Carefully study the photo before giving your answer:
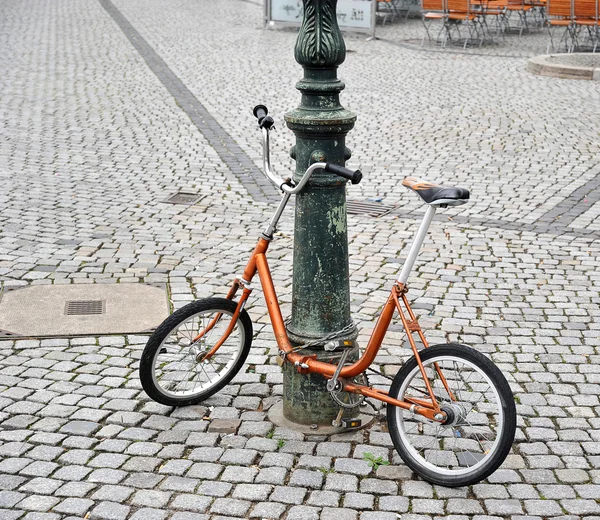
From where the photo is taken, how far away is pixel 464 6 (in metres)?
18.9

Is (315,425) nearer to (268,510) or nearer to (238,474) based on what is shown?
(238,474)

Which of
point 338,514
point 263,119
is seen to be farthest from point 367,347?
point 263,119

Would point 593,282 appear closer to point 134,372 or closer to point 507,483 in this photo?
point 507,483

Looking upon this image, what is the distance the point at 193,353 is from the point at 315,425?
0.72 meters

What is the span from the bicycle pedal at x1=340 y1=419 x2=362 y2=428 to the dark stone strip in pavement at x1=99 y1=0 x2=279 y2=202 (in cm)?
436

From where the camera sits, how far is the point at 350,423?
173 inches

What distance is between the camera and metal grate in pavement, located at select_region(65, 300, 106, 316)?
19.2 ft

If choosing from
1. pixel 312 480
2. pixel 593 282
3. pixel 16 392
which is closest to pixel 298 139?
pixel 312 480

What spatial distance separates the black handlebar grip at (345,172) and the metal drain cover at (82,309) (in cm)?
213

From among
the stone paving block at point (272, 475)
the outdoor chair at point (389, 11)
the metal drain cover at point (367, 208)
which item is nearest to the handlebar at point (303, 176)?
the stone paving block at point (272, 475)

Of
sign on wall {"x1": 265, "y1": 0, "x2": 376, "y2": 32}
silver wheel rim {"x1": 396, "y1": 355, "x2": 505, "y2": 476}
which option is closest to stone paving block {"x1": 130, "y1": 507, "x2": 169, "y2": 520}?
silver wheel rim {"x1": 396, "y1": 355, "x2": 505, "y2": 476}

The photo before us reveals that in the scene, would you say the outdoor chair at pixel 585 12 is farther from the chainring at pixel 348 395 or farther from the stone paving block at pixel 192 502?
the stone paving block at pixel 192 502

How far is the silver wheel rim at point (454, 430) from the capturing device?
387cm

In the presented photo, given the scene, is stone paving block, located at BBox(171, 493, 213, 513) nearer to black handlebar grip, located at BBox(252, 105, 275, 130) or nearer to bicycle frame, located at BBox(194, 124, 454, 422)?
bicycle frame, located at BBox(194, 124, 454, 422)
